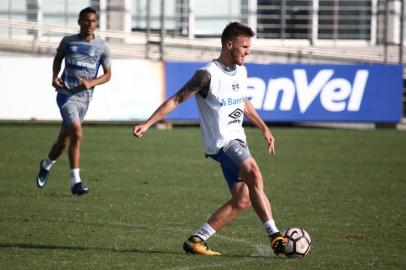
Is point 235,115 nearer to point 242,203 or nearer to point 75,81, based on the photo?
point 242,203

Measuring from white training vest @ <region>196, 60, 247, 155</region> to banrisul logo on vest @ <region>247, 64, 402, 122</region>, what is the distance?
14674mm

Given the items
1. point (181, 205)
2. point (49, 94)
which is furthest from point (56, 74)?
point (49, 94)

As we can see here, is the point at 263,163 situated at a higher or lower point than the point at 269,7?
lower

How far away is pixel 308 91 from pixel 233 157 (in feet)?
50.2

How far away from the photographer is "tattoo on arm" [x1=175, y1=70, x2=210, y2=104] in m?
8.45

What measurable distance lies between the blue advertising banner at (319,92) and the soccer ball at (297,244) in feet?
48.7

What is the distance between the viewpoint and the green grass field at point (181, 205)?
8562 mm

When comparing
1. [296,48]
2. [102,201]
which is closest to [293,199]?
[102,201]

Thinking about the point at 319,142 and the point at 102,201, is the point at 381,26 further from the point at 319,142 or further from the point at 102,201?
the point at 102,201

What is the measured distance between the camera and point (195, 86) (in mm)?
8492

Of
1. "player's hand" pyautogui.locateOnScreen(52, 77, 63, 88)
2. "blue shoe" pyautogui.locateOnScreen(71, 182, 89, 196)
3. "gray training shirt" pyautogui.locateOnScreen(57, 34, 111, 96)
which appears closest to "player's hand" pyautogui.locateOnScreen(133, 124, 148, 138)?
"blue shoe" pyautogui.locateOnScreen(71, 182, 89, 196)

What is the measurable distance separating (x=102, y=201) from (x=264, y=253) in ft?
12.6

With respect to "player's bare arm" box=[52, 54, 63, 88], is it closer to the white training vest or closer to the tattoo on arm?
the white training vest

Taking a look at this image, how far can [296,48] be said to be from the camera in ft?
93.1
